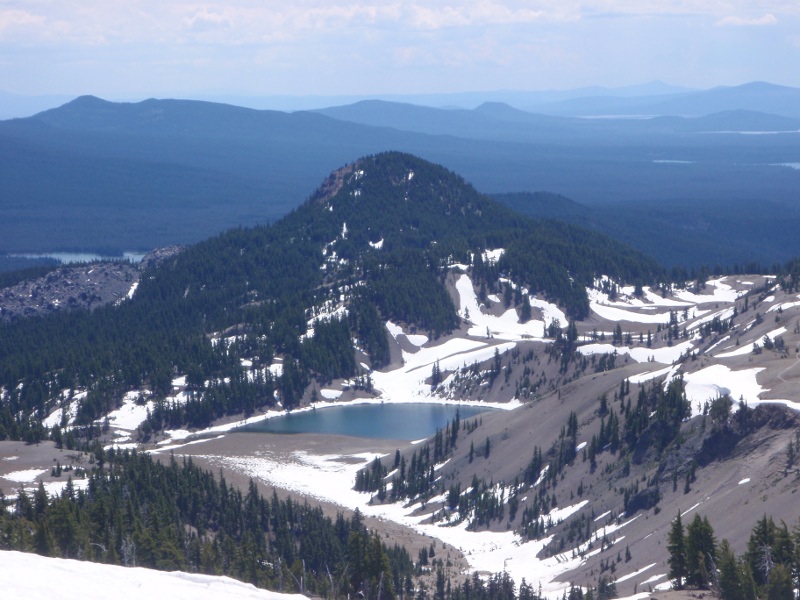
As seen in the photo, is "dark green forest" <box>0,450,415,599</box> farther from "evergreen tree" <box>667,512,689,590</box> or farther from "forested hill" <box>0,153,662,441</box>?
"forested hill" <box>0,153,662,441</box>

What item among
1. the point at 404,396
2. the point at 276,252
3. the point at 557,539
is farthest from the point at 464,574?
the point at 276,252

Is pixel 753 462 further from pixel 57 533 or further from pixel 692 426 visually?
pixel 57 533

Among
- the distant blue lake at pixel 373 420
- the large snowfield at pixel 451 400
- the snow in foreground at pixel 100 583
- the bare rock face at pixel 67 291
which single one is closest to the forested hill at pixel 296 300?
the large snowfield at pixel 451 400

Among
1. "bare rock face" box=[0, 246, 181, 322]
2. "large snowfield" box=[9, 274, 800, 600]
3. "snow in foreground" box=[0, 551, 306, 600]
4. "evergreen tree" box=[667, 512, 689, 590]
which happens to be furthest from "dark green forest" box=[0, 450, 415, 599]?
"bare rock face" box=[0, 246, 181, 322]

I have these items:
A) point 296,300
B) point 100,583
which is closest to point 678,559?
point 100,583

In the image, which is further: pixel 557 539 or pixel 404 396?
pixel 404 396
